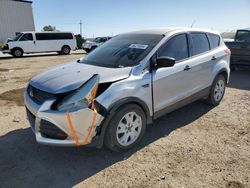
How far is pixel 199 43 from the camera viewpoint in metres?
4.69

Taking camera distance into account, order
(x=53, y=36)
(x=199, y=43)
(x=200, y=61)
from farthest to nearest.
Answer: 1. (x=53, y=36)
2. (x=199, y=43)
3. (x=200, y=61)

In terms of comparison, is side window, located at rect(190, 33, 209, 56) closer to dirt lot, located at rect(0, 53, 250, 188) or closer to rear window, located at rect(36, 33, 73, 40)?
dirt lot, located at rect(0, 53, 250, 188)

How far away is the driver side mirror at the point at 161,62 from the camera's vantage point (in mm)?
3533

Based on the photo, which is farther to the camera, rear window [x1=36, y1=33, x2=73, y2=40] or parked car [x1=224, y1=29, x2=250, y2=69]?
rear window [x1=36, y1=33, x2=73, y2=40]

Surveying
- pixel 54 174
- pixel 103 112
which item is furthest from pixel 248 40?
pixel 54 174

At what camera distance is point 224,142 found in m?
3.79

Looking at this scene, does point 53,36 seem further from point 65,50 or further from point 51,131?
point 51,131

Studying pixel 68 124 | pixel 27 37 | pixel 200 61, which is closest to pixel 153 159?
pixel 68 124

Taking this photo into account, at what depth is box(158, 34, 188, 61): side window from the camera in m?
3.91

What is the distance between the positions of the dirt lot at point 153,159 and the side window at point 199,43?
134 cm

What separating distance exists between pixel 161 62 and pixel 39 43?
18.3 metres

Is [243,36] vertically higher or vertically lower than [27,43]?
higher

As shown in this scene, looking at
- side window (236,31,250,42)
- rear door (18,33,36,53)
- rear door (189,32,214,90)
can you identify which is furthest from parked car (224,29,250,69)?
rear door (18,33,36,53)

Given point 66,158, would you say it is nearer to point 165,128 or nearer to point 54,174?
point 54,174
